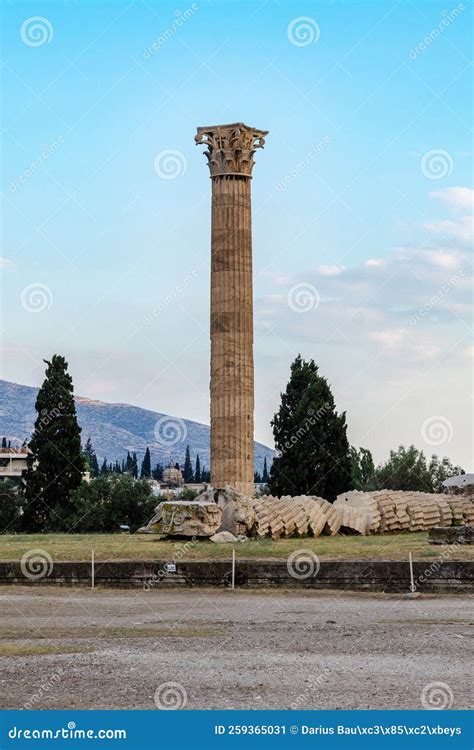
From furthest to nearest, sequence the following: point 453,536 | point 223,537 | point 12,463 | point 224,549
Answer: point 12,463, point 223,537, point 453,536, point 224,549

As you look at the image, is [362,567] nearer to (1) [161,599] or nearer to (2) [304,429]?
(1) [161,599]

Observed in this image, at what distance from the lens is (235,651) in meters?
11.9

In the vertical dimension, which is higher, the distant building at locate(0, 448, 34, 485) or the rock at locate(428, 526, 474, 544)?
the distant building at locate(0, 448, 34, 485)

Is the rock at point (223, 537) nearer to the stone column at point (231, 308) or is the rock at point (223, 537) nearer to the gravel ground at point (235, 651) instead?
the gravel ground at point (235, 651)

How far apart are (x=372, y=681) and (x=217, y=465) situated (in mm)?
24985

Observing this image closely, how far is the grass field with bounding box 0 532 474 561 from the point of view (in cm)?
2155

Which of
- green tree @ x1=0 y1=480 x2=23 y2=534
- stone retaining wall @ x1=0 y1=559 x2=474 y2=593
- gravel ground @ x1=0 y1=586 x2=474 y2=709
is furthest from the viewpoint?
green tree @ x1=0 y1=480 x2=23 y2=534

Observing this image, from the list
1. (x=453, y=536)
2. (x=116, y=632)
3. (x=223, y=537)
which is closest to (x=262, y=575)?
(x=453, y=536)

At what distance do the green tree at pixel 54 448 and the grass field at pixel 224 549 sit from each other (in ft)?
90.6

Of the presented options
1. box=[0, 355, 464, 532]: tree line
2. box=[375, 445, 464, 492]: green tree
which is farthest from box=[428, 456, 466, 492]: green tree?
box=[0, 355, 464, 532]: tree line

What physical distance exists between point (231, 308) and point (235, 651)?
23585 mm

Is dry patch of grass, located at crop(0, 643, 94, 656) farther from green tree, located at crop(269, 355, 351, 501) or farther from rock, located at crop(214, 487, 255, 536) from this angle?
green tree, located at crop(269, 355, 351, 501)

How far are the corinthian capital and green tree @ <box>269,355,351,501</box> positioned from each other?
21326 mm

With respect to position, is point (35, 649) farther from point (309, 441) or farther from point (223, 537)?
point (309, 441)
